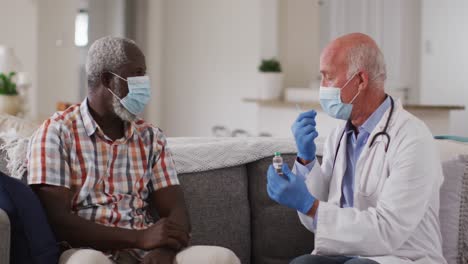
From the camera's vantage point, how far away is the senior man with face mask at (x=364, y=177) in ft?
5.93

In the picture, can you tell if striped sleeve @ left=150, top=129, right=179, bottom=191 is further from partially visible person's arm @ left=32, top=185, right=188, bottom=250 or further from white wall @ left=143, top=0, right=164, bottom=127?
white wall @ left=143, top=0, right=164, bottom=127

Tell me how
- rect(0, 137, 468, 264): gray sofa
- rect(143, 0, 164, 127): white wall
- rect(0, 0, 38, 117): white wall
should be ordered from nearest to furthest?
rect(0, 137, 468, 264): gray sofa
rect(0, 0, 38, 117): white wall
rect(143, 0, 164, 127): white wall

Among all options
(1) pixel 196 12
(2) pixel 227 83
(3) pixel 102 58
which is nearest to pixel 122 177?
(3) pixel 102 58

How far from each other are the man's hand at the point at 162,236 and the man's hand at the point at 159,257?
15 millimetres

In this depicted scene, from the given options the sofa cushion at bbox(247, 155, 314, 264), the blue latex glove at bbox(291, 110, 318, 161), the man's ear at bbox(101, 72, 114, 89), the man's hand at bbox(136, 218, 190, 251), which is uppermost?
the man's ear at bbox(101, 72, 114, 89)

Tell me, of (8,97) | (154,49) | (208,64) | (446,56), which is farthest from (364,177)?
(154,49)

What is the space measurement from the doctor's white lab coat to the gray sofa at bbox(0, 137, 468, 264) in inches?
12.1

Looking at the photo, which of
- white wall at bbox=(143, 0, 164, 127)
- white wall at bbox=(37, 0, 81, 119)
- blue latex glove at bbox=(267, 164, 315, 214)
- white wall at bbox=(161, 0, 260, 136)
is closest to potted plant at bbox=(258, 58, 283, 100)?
white wall at bbox=(161, 0, 260, 136)

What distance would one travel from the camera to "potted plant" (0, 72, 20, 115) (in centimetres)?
419

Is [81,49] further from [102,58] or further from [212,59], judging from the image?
[102,58]

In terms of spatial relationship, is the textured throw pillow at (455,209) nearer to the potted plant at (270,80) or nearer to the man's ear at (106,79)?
the man's ear at (106,79)

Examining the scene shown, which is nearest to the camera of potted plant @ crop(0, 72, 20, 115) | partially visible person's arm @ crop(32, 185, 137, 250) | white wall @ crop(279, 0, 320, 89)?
partially visible person's arm @ crop(32, 185, 137, 250)

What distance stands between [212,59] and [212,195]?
5154 mm

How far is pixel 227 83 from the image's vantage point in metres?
7.19
